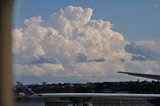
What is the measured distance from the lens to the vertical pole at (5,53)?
14.0ft

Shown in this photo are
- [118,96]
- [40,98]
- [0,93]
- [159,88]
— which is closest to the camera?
[0,93]

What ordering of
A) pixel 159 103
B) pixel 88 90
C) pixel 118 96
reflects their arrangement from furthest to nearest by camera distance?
pixel 88 90, pixel 118 96, pixel 159 103

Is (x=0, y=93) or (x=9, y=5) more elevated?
(x=9, y=5)

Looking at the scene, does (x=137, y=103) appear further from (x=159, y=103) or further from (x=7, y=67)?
(x=7, y=67)

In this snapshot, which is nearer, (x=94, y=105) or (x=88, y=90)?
(x=94, y=105)

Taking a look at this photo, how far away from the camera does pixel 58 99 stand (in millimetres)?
66625

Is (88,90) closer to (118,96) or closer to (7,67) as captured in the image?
(118,96)

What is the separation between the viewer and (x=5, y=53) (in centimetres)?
427

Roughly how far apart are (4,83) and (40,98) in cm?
5479

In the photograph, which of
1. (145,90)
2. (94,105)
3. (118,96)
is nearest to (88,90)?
(145,90)

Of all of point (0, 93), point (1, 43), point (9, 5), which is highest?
point (9, 5)

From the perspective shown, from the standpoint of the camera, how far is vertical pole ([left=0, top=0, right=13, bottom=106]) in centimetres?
427

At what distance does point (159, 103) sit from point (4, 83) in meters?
42.2

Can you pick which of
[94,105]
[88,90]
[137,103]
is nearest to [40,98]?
[94,105]
